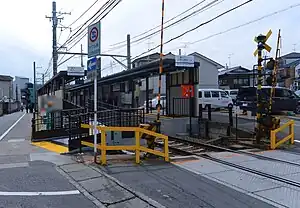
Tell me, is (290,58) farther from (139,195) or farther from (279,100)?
(139,195)

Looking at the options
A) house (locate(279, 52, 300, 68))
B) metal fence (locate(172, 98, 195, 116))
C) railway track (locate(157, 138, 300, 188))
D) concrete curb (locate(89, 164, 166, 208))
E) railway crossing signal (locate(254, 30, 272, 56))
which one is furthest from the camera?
house (locate(279, 52, 300, 68))

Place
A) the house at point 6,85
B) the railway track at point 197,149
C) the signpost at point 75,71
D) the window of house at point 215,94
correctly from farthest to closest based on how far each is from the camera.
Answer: the house at point 6,85, the window of house at point 215,94, the signpost at point 75,71, the railway track at point 197,149

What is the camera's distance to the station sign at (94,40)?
8367 millimetres

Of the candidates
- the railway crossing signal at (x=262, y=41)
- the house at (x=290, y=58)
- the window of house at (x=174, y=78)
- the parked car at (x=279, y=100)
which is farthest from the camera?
the house at (x=290, y=58)

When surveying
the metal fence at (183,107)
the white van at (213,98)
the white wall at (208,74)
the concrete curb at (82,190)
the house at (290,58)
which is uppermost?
the house at (290,58)

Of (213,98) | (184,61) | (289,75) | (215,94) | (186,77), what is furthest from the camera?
(289,75)

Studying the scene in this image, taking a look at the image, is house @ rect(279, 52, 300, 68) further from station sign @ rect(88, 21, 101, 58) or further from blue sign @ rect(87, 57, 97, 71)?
blue sign @ rect(87, 57, 97, 71)

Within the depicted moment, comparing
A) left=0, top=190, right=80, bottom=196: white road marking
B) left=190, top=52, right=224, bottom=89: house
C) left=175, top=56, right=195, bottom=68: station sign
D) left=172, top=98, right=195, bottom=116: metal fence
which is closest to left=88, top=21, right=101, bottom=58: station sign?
left=0, top=190, right=80, bottom=196: white road marking

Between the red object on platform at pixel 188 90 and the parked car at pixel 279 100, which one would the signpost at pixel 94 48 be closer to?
the red object on platform at pixel 188 90

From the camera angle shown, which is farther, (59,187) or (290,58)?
(290,58)

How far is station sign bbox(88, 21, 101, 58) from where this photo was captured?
329 inches

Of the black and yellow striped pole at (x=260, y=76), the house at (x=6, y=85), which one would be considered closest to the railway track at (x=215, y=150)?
the black and yellow striped pole at (x=260, y=76)

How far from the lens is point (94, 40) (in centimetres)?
852

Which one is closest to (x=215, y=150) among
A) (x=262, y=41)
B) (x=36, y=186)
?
(x=262, y=41)
